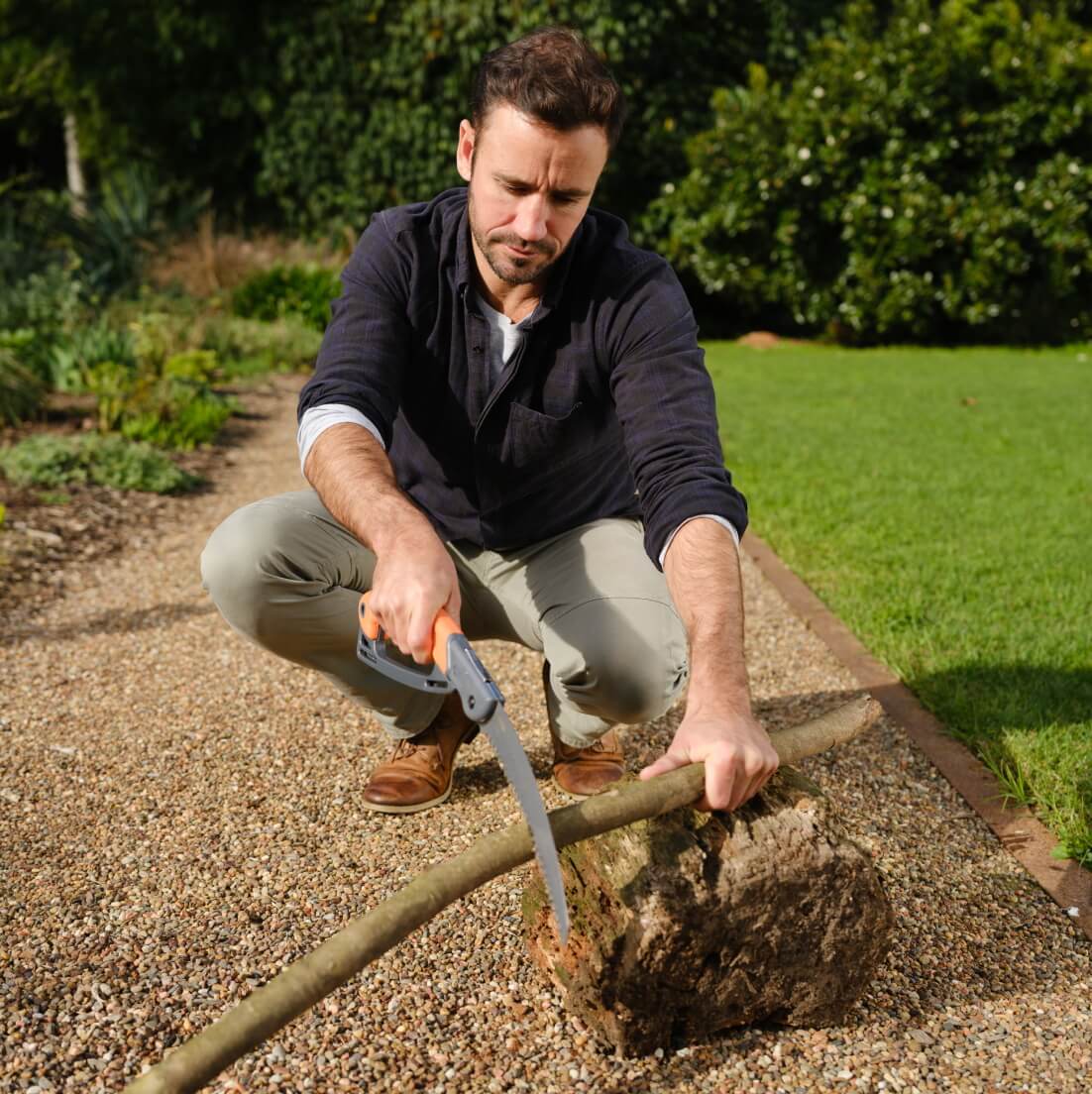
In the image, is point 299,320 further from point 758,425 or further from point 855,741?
point 855,741

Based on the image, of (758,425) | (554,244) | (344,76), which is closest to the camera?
(554,244)

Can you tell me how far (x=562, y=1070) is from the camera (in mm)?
2002

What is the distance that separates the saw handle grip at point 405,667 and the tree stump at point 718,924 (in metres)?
0.45

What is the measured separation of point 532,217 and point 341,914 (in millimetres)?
1622

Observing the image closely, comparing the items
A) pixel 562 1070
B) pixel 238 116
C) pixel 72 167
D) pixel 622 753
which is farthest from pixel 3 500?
pixel 72 167

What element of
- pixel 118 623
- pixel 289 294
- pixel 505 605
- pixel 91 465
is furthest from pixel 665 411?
pixel 289 294

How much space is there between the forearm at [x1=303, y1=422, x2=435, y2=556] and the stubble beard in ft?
1.87

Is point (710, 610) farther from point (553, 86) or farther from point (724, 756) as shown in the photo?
point (553, 86)

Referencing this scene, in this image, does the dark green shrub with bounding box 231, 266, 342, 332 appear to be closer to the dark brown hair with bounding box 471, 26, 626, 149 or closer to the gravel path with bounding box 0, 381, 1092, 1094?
the gravel path with bounding box 0, 381, 1092, 1094

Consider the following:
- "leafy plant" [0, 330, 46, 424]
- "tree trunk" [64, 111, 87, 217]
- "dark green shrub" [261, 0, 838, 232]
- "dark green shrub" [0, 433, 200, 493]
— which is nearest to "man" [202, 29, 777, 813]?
"dark green shrub" [0, 433, 200, 493]

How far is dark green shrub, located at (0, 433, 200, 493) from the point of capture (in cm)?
598

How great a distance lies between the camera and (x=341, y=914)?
8.13 ft

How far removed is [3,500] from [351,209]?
10344 millimetres

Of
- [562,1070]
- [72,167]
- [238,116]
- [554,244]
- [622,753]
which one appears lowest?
[72,167]
